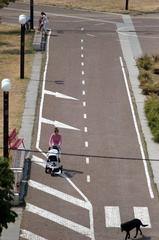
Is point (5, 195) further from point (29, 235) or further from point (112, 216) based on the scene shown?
point (112, 216)

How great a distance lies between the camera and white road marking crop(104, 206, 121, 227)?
22.7 meters

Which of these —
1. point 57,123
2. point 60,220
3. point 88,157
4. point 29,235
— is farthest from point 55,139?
point 29,235

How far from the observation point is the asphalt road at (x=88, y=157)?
2283cm

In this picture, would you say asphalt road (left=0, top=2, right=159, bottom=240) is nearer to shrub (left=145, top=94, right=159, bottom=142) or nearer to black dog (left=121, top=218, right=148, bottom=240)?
black dog (left=121, top=218, right=148, bottom=240)

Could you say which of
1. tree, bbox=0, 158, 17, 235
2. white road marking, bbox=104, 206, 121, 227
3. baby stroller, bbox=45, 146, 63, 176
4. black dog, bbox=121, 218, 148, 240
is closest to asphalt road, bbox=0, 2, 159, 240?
white road marking, bbox=104, 206, 121, 227

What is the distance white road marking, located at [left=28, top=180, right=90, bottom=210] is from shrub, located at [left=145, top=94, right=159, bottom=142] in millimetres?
6775

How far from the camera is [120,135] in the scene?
31.3 metres

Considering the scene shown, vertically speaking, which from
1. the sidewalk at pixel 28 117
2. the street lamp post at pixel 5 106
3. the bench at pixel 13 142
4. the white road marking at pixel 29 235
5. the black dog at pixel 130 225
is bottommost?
the sidewalk at pixel 28 117

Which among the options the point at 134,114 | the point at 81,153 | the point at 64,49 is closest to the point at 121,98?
the point at 134,114

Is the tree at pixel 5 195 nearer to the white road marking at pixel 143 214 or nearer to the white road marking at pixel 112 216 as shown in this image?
the white road marking at pixel 112 216

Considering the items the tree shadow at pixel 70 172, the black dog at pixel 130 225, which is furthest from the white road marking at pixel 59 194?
the black dog at pixel 130 225

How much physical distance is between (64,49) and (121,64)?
5.24 metres

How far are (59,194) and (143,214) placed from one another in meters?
3.07

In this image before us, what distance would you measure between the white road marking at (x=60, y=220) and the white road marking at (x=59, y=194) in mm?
1175
